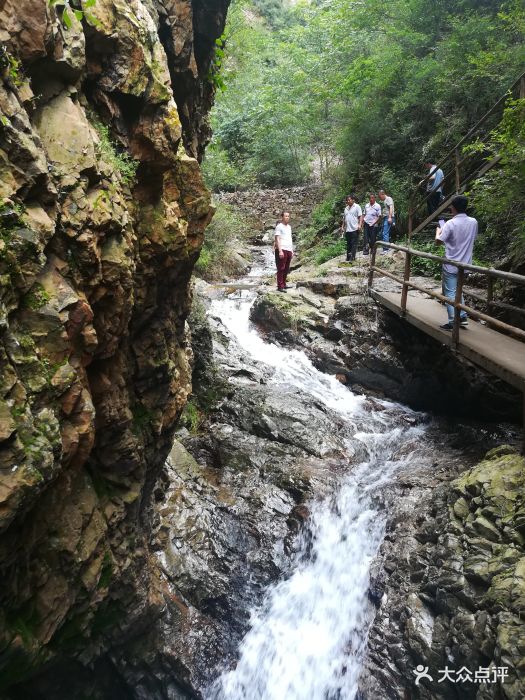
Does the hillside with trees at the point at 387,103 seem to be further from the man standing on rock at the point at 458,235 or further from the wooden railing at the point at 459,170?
the man standing on rock at the point at 458,235

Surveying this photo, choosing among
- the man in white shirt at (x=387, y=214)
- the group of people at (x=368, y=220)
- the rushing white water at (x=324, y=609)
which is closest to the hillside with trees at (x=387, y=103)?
the man in white shirt at (x=387, y=214)

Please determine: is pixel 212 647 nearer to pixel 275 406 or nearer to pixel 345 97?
pixel 275 406

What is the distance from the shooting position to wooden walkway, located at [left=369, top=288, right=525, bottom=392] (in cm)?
592

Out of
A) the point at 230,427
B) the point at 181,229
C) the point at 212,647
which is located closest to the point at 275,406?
the point at 230,427

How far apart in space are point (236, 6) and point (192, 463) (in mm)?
18536

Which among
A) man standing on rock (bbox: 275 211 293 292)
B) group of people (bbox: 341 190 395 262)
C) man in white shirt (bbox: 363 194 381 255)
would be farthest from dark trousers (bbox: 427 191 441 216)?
man standing on rock (bbox: 275 211 293 292)

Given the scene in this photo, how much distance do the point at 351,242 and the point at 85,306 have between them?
10838 millimetres

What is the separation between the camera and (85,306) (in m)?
3.33

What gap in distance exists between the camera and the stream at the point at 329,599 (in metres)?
5.64

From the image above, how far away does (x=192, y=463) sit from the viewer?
26.1 ft

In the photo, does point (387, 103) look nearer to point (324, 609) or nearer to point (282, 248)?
point (282, 248)

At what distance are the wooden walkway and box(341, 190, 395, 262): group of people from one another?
13.6 ft

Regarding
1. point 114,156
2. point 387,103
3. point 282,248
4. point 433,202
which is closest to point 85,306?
point 114,156

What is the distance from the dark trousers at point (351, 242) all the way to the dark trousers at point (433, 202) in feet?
6.75
